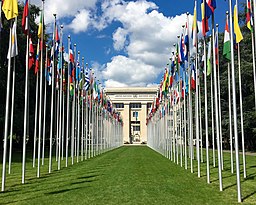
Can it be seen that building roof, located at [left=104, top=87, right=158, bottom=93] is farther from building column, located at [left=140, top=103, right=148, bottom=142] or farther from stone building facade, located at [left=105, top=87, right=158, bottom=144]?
building column, located at [left=140, top=103, right=148, bottom=142]

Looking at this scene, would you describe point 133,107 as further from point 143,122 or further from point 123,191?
point 123,191

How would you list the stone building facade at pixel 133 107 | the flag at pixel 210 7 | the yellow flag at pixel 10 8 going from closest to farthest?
the yellow flag at pixel 10 8, the flag at pixel 210 7, the stone building facade at pixel 133 107

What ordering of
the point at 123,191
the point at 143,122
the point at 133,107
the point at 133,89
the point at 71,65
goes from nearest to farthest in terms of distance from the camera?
the point at 123,191
the point at 71,65
the point at 143,122
the point at 133,107
the point at 133,89

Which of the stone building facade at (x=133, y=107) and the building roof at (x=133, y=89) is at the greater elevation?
the building roof at (x=133, y=89)

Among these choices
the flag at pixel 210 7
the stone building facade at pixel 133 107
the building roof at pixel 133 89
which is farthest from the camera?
the building roof at pixel 133 89

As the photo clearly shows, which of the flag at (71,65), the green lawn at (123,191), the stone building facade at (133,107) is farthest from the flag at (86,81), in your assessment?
the stone building facade at (133,107)

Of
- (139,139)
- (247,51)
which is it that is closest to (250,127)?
(247,51)

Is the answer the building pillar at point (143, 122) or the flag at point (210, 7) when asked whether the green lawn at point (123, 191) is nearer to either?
the flag at point (210, 7)

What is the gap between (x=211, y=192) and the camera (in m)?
13.7

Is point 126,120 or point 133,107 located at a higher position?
point 133,107

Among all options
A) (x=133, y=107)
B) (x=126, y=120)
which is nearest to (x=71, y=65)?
(x=126, y=120)

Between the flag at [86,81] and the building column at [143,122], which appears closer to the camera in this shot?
the flag at [86,81]

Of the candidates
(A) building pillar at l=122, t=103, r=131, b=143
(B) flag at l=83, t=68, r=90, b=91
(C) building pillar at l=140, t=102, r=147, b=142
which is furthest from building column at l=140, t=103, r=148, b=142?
(B) flag at l=83, t=68, r=90, b=91

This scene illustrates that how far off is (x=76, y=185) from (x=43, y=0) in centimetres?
1074
